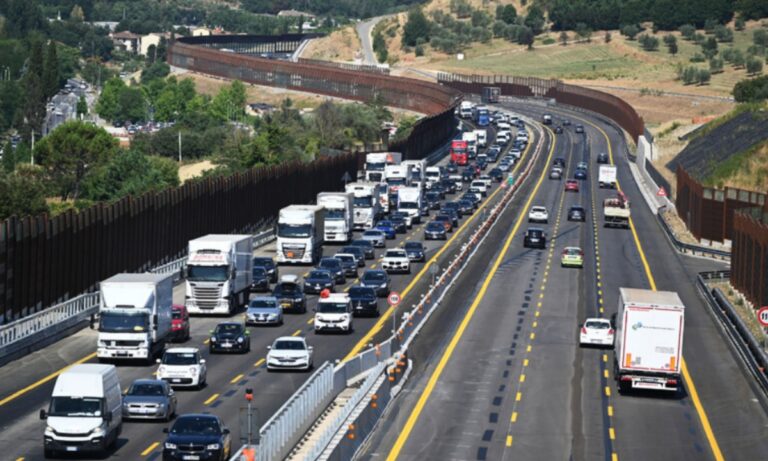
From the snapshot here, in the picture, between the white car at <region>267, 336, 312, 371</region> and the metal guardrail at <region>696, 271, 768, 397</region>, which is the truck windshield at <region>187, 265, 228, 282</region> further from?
the metal guardrail at <region>696, 271, 768, 397</region>

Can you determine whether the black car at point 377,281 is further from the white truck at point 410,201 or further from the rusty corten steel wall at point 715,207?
the white truck at point 410,201

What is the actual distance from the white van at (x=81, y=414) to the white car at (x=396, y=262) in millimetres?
44136

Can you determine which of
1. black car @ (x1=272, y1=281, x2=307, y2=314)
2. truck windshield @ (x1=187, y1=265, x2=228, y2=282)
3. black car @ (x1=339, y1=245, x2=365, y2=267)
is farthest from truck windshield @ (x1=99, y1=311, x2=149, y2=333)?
black car @ (x1=339, y1=245, x2=365, y2=267)

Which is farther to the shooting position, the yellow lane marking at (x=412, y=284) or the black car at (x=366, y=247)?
the black car at (x=366, y=247)

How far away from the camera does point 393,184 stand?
122250mm

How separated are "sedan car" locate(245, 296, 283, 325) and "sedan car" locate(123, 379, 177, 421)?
20804 mm

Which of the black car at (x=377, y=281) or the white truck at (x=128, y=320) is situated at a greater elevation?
the white truck at (x=128, y=320)

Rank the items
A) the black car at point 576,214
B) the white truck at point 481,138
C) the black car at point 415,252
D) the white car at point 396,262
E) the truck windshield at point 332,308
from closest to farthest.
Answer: the truck windshield at point 332,308 < the white car at point 396,262 < the black car at point 415,252 < the black car at point 576,214 < the white truck at point 481,138

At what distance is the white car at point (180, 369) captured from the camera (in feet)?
158

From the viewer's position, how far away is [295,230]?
280 ft

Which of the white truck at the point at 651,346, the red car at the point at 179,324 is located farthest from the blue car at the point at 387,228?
the white truck at the point at 651,346

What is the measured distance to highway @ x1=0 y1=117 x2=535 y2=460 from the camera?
135ft

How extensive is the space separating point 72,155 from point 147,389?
430ft

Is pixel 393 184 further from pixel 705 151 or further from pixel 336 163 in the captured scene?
pixel 705 151
